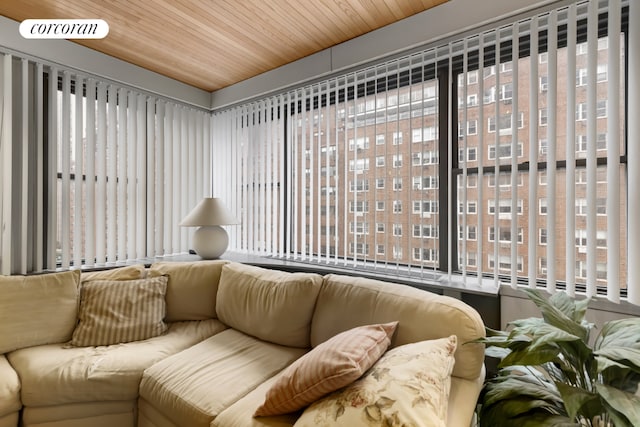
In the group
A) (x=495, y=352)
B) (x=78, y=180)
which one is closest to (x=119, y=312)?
(x=78, y=180)

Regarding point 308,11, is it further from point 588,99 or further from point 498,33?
point 588,99

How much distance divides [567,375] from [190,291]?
2082mm

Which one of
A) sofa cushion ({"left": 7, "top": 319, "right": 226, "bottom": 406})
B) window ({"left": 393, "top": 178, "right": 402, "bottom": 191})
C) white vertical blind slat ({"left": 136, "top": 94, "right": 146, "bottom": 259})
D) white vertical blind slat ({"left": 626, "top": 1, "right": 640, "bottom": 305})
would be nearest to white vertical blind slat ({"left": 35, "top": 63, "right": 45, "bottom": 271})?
white vertical blind slat ({"left": 136, "top": 94, "right": 146, "bottom": 259})

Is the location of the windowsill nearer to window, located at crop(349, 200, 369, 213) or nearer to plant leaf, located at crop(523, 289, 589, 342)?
window, located at crop(349, 200, 369, 213)

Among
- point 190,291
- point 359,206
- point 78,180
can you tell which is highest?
point 78,180

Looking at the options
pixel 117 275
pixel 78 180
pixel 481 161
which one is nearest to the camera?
pixel 481 161

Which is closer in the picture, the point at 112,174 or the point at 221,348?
the point at 221,348

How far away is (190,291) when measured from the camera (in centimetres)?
222

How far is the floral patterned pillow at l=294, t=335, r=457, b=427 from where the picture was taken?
0.94 m

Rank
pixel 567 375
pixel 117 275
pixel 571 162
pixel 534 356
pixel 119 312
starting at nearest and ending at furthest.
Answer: pixel 534 356, pixel 567 375, pixel 571 162, pixel 119 312, pixel 117 275

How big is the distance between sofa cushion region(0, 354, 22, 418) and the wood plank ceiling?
2.06 m

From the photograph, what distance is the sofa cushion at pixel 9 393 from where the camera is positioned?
1.43m

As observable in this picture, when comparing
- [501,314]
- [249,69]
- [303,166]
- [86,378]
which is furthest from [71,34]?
[501,314]

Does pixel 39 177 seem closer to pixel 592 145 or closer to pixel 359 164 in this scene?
pixel 359 164
